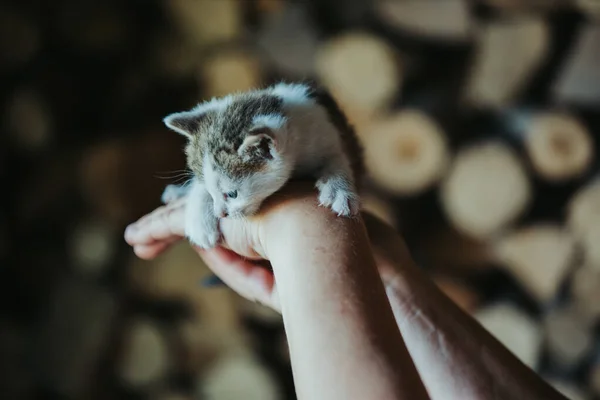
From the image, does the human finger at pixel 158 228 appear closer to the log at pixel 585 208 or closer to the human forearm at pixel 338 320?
the human forearm at pixel 338 320

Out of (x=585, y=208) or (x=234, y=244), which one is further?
(x=585, y=208)

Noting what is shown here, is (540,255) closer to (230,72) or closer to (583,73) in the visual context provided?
(583,73)

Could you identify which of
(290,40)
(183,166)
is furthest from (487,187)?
(183,166)

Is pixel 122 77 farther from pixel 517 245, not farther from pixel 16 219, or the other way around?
pixel 517 245

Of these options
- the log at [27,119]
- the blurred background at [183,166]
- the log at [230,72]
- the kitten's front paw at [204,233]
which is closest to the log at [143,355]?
the blurred background at [183,166]

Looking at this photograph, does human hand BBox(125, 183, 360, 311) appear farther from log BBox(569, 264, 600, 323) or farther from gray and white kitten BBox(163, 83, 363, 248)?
log BBox(569, 264, 600, 323)

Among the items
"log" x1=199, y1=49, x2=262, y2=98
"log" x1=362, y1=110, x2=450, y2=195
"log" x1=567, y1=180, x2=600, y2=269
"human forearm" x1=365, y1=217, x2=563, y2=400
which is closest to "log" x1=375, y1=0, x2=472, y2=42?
"log" x1=362, y1=110, x2=450, y2=195
